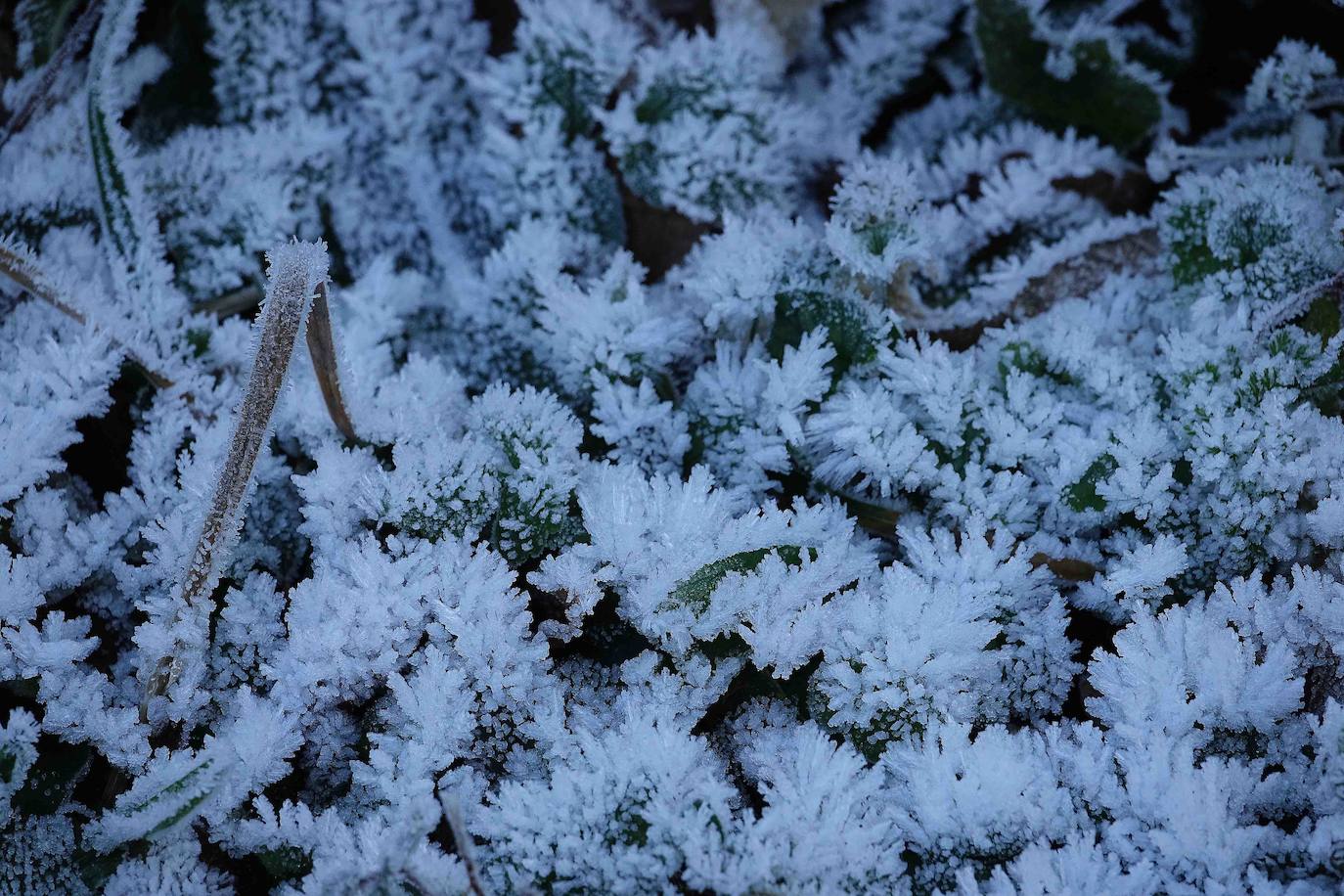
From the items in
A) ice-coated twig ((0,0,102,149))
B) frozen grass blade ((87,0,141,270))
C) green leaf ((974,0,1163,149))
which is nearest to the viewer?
frozen grass blade ((87,0,141,270))

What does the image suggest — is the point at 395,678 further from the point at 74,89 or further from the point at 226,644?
the point at 74,89

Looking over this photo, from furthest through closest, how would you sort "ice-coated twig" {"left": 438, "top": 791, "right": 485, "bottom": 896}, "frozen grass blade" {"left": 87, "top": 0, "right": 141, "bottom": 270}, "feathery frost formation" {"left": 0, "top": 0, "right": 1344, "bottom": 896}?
"frozen grass blade" {"left": 87, "top": 0, "right": 141, "bottom": 270} < "feathery frost formation" {"left": 0, "top": 0, "right": 1344, "bottom": 896} < "ice-coated twig" {"left": 438, "top": 791, "right": 485, "bottom": 896}

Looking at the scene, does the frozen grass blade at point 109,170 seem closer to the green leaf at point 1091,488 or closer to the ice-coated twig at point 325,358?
the ice-coated twig at point 325,358

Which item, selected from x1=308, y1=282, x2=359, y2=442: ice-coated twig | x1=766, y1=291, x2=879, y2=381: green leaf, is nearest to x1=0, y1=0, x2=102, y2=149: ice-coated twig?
x1=308, y1=282, x2=359, y2=442: ice-coated twig

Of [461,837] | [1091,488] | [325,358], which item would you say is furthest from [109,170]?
[1091,488]

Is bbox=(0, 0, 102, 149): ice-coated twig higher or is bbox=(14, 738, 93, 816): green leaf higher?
bbox=(0, 0, 102, 149): ice-coated twig

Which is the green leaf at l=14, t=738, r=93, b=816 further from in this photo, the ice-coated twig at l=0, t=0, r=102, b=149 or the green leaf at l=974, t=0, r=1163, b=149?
the green leaf at l=974, t=0, r=1163, b=149
